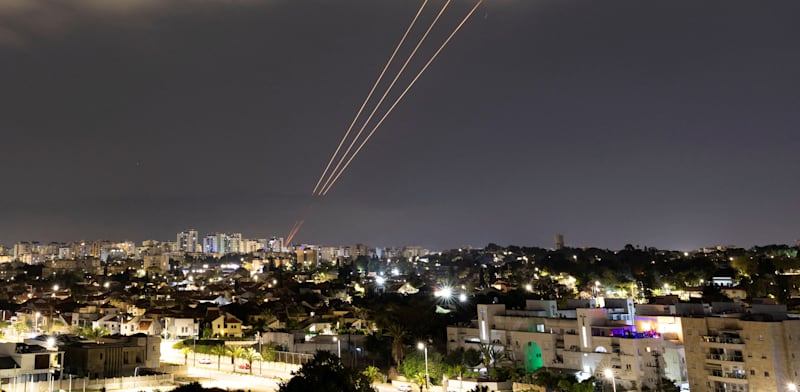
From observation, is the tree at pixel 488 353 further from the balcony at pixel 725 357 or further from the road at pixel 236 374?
the balcony at pixel 725 357

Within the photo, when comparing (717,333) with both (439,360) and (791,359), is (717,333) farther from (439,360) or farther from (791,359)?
(439,360)

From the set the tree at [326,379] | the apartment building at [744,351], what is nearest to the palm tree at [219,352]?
the tree at [326,379]

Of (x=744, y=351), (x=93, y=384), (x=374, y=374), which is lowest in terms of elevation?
(x=374, y=374)

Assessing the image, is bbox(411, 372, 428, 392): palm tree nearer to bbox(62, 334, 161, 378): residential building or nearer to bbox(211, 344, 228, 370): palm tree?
bbox(211, 344, 228, 370): palm tree

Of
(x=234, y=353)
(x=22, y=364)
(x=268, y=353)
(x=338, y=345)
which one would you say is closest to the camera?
(x=22, y=364)

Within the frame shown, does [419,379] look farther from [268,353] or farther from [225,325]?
[225,325]

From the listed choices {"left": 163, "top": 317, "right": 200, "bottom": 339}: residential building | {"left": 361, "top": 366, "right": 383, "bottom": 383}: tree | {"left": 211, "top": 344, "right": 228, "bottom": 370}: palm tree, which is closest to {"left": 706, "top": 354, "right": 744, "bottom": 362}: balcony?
{"left": 361, "top": 366, "right": 383, "bottom": 383}: tree

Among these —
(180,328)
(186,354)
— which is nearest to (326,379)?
(186,354)

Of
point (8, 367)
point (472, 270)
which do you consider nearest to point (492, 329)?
point (8, 367)
